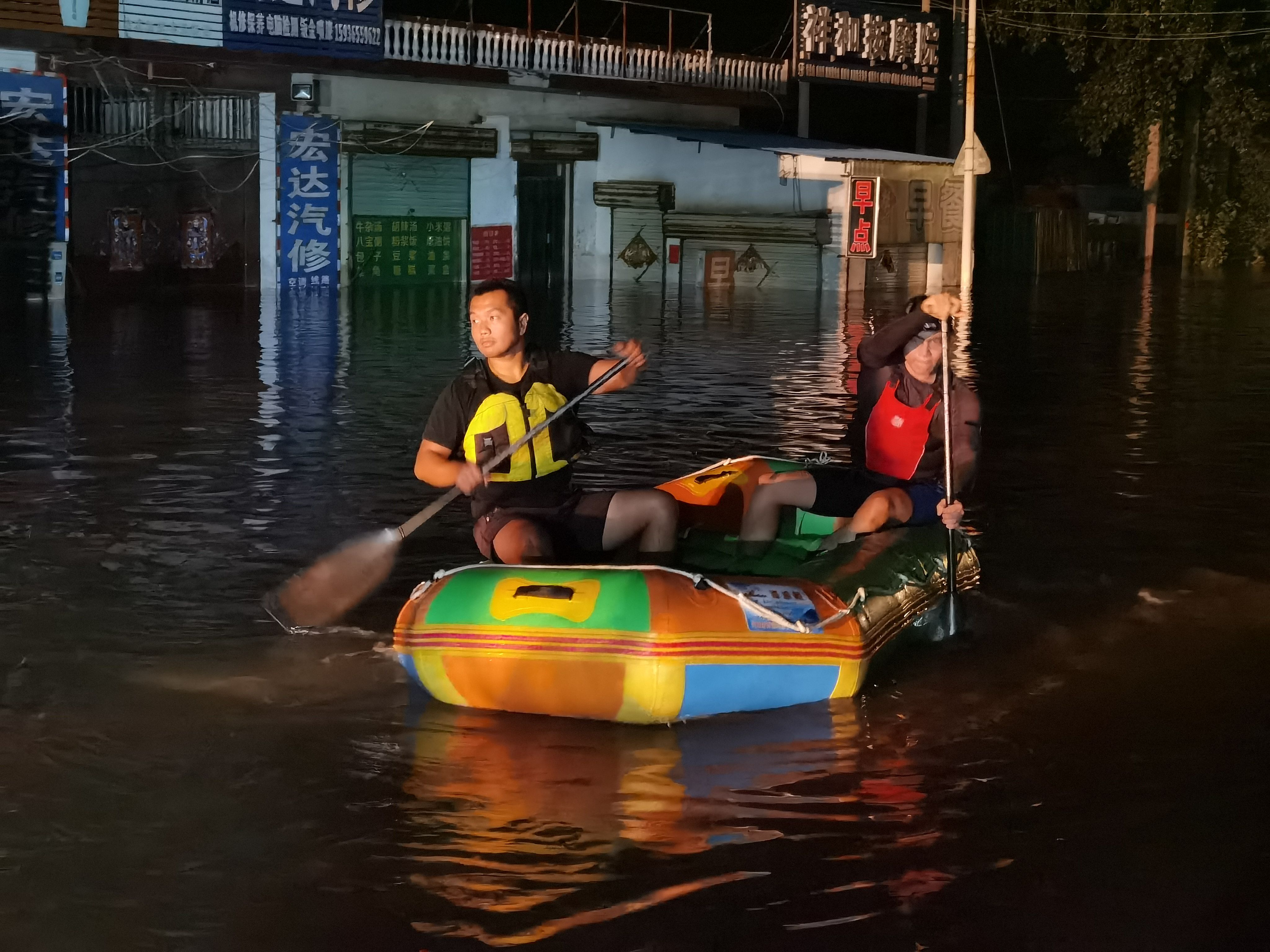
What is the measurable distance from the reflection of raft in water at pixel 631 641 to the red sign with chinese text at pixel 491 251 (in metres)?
25.6

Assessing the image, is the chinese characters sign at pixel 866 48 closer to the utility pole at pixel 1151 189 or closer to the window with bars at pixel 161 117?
the utility pole at pixel 1151 189

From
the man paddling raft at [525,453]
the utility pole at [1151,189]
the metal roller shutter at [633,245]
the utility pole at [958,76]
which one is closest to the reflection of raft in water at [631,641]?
the man paddling raft at [525,453]

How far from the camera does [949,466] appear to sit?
6762 mm

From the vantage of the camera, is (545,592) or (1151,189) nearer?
(545,592)

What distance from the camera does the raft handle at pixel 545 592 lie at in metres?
5.57

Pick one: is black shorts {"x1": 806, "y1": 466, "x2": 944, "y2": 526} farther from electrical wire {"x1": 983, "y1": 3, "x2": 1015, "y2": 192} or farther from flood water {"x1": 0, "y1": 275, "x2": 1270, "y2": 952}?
electrical wire {"x1": 983, "y1": 3, "x2": 1015, "y2": 192}

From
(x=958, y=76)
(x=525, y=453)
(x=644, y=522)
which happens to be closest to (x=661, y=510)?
(x=644, y=522)

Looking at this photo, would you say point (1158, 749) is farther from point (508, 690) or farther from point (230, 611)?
point (230, 611)

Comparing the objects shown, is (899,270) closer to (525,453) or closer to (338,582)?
(338,582)

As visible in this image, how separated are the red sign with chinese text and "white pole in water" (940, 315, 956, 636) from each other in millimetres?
24550

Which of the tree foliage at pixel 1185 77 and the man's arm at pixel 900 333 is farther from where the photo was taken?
the tree foliage at pixel 1185 77

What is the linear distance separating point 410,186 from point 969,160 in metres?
9.68

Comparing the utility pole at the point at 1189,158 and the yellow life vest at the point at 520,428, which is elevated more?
the utility pole at the point at 1189,158

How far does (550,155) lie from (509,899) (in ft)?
93.1
